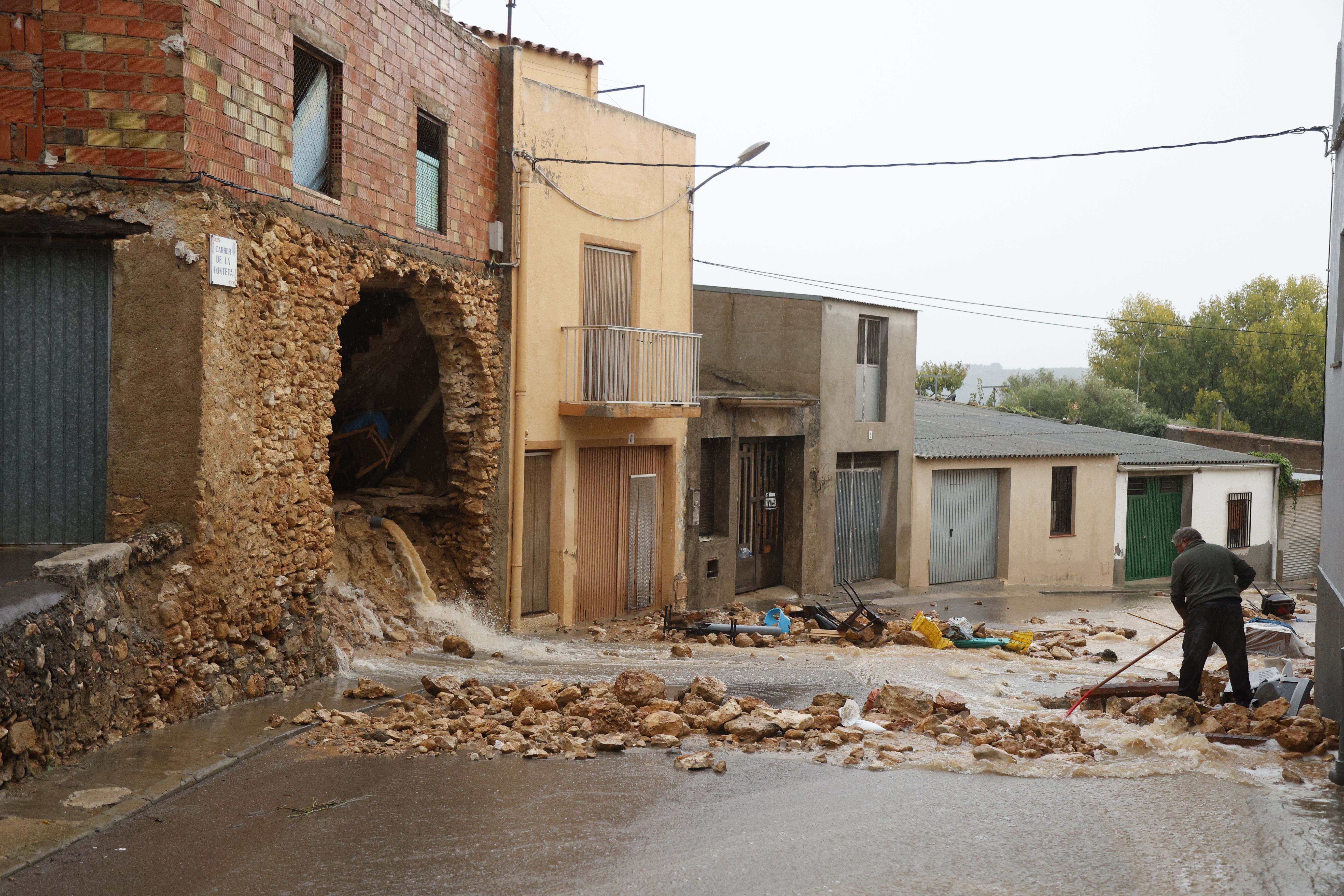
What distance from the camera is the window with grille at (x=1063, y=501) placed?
25078mm

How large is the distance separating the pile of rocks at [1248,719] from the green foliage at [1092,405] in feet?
129

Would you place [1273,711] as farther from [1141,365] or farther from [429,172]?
[1141,365]

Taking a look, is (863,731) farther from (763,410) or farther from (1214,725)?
(763,410)

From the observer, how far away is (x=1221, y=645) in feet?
31.8

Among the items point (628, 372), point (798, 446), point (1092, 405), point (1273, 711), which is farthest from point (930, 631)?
point (1092, 405)

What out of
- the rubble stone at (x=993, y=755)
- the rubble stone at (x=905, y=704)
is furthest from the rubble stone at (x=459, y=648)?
the rubble stone at (x=993, y=755)

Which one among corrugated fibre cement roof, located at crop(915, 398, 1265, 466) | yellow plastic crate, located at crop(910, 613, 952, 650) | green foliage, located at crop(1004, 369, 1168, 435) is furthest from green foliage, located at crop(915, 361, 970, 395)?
yellow plastic crate, located at crop(910, 613, 952, 650)

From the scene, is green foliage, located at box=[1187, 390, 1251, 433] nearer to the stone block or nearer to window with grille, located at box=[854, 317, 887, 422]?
window with grille, located at box=[854, 317, 887, 422]

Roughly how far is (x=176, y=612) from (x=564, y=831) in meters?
3.90

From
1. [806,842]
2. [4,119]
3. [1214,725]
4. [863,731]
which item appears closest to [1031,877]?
[806,842]

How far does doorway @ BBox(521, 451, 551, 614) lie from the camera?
15.1 m

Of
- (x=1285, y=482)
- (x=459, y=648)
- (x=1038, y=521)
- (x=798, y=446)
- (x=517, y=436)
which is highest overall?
(x=517, y=436)

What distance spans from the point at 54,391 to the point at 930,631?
9962 mm

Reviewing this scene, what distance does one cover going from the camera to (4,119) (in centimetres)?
862
